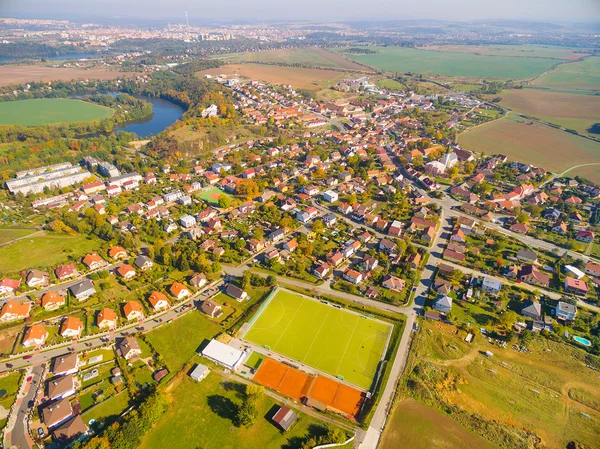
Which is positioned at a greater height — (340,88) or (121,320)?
(340,88)

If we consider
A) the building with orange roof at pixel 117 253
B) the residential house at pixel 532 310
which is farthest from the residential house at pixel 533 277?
the building with orange roof at pixel 117 253

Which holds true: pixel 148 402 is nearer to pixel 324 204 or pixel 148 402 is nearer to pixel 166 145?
pixel 324 204

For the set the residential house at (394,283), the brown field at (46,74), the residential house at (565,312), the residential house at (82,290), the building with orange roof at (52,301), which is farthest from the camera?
the brown field at (46,74)

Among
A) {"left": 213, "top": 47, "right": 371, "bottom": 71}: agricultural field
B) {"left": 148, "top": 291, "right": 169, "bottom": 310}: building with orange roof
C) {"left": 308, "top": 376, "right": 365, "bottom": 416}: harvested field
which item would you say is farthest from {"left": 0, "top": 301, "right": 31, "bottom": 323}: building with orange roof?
{"left": 213, "top": 47, "right": 371, "bottom": 71}: agricultural field

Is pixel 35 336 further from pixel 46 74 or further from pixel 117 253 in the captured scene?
pixel 46 74

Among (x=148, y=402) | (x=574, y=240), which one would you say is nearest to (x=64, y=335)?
(x=148, y=402)

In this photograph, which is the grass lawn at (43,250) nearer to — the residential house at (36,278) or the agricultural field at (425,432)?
the residential house at (36,278)

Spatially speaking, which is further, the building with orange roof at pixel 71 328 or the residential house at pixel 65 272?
the residential house at pixel 65 272
